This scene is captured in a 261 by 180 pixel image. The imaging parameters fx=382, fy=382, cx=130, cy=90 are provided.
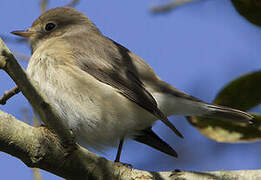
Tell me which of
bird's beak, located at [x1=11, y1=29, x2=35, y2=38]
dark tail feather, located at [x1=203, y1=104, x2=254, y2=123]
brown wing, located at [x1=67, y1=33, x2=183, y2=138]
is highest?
bird's beak, located at [x1=11, y1=29, x2=35, y2=38]

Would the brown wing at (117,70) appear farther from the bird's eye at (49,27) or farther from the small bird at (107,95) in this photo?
the bird's eye at (49,27)

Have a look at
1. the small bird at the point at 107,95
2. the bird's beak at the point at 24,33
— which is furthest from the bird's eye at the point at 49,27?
the small bird at the point at 107,95

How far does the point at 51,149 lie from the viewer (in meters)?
2.31

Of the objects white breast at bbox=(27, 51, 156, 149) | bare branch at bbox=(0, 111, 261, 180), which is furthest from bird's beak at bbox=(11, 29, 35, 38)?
bare branch at bbox=(0, 111, 261, 180)

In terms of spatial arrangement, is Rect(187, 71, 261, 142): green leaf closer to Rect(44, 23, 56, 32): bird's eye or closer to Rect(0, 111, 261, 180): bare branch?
Rect(0, 111, 261, 180): bare branch

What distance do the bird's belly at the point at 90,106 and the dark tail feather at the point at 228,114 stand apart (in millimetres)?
571

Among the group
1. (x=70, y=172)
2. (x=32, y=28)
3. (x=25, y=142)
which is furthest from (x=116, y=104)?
(x=32, y=28)

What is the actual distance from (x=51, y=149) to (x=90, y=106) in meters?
0.99

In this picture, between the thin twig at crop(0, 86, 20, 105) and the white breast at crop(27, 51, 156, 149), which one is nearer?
the thin twig at crop(0, 86, 20, 105)

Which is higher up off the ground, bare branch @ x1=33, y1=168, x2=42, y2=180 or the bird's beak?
the bird's beak

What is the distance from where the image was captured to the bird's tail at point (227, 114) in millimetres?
2779

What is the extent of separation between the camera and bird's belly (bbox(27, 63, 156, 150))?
127 inches

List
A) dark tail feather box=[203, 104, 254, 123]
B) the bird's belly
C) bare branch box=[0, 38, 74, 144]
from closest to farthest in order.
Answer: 1. bare branch box=[0, 38, 74, 144]
2. dark tail feather box=[203, 104, 254, 123]
3. the bird's belly

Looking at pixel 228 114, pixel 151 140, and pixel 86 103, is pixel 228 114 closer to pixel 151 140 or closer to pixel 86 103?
pixel 151 140
